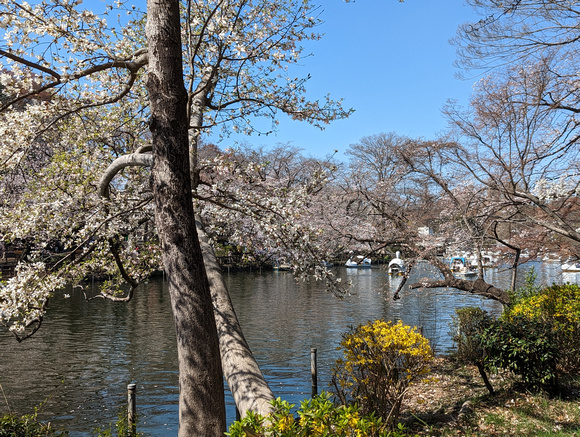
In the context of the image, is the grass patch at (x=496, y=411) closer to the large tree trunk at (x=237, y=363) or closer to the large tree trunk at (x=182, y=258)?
the large tree trunk at (x=237, y=363)

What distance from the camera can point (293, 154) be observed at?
4603 cm

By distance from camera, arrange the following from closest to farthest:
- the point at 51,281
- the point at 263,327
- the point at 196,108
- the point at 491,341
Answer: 1. the point at 51,281
2. the point at 491,341
3. the point at 196,108
4. the point at 263,327

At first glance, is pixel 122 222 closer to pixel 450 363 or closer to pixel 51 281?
pixel 51 281

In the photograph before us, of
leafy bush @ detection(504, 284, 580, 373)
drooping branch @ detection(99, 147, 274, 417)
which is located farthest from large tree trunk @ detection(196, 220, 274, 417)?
leafy bush @ detection(504, 284, 580, 373)

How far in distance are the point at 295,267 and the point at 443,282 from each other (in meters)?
5.68

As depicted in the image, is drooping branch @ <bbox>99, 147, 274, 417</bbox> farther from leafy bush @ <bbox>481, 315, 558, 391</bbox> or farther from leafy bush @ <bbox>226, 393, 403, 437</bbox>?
leafy bush @ <bbox>481, 315, 558, 391</bbox>

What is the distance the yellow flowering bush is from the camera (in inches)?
200

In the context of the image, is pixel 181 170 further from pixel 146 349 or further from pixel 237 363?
pixel 146 349

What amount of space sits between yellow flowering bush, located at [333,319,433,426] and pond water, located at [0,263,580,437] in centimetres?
229

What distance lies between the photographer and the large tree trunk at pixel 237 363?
496 centimetres

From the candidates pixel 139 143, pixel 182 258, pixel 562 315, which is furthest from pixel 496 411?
pixel 139 143

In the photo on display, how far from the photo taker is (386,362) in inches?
206

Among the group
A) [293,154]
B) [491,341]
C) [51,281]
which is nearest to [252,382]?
[51,281]

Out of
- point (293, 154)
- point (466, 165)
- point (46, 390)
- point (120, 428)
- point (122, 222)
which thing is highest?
point (293, 154)
